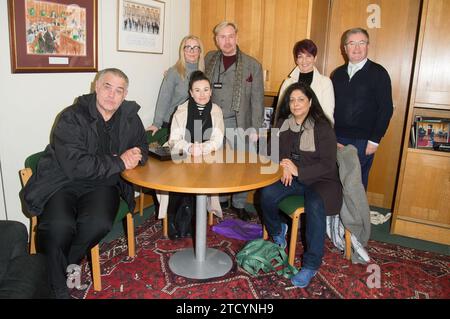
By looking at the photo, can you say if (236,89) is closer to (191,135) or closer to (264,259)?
(191,135)

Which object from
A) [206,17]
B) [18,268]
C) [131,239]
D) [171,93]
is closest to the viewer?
[18,268]

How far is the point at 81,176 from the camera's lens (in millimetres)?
2164

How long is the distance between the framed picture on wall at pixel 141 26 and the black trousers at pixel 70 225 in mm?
1351

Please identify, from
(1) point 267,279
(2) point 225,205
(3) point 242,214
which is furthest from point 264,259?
(2) point 225,205

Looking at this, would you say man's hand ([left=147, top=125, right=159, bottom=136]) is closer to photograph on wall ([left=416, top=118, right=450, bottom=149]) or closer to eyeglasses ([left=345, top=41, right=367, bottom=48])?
eyeglasses ([left=345, top=41, right=367, bottom=48])

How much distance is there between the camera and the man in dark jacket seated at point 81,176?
203 centimetres

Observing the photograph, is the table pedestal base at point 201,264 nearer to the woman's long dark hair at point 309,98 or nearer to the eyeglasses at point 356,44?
the woman's long dark hair at point 309,98

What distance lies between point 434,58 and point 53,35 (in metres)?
2.64

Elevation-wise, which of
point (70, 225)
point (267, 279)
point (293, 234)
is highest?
point (70, 225)

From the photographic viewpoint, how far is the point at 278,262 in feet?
8.52

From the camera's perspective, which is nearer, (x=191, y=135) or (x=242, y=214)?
(x=191, y=135)

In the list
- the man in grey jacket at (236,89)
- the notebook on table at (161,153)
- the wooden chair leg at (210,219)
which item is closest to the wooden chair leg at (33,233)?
the notebook on table at (161,153)

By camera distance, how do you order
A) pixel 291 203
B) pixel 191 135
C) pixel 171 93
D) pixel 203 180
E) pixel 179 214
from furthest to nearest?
1. pixel 171 93
2. pixel 179 214
3. pixel 191 135
4. pixel 291 203
5. pixel 203 180

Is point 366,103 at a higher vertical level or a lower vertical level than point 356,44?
lower
